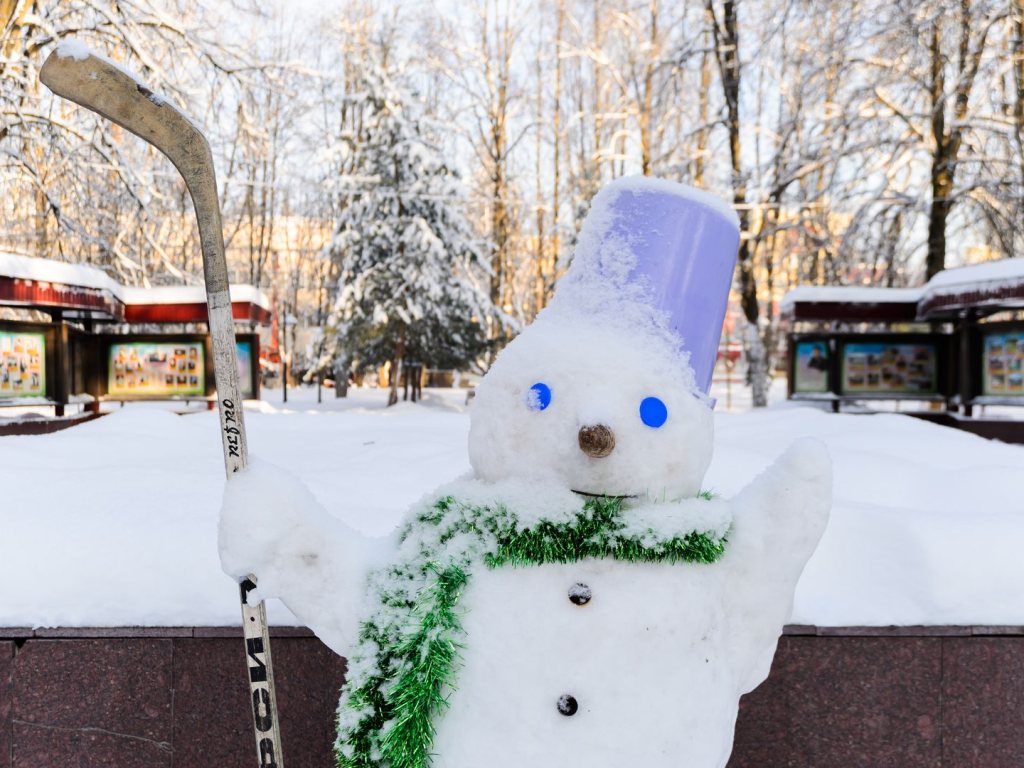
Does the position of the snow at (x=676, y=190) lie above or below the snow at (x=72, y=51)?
below

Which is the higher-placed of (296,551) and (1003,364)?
(1003,364)

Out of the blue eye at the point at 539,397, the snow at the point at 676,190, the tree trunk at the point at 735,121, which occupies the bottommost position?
the blue eye at the point at 539,397

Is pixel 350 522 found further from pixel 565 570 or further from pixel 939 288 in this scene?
pixel 939 288

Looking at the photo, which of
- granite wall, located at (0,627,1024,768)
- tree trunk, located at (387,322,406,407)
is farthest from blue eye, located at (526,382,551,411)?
tree trunk, located at (387,322,406,407)

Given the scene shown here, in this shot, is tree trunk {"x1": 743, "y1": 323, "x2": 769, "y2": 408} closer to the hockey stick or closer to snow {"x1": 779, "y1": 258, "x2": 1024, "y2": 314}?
snow {"x1": 779, "y1": 258, "x2": 1024, "y2": 314}

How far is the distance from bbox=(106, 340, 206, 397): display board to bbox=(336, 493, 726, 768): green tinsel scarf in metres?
11.1

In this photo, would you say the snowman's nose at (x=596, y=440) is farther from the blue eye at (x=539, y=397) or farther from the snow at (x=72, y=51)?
the snow at (x=72, y=51)

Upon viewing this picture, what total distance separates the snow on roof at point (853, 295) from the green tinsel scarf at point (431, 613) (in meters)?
10.2

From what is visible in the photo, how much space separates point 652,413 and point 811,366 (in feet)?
34.2

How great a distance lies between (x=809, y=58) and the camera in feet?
36.1

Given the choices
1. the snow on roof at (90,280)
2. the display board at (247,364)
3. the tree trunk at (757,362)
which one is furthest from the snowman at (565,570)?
the tree trunk at (757,362)

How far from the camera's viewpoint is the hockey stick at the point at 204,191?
142cm

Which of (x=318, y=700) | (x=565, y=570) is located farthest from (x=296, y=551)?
(x=318, y=700)

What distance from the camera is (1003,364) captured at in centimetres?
869
